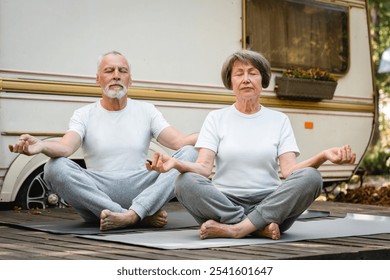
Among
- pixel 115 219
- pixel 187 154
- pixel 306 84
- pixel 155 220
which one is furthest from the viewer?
pixel 306 84

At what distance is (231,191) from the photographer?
A: 4.62 meters

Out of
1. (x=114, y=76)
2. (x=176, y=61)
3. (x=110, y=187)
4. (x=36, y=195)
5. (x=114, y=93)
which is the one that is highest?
(x=176, y=61)

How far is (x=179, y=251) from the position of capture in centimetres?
410

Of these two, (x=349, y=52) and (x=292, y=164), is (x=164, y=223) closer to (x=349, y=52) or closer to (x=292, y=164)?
(x=292, y=164)

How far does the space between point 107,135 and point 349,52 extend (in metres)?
4.35

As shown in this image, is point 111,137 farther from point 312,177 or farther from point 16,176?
point 16,176

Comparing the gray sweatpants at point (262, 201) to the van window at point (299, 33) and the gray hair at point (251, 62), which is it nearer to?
the gray hair at point (251, 62)

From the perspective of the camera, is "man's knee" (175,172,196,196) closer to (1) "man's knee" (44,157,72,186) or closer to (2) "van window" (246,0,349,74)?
(1) "man's knee" (44,157,72,186)

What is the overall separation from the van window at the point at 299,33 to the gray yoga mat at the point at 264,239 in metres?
2.77

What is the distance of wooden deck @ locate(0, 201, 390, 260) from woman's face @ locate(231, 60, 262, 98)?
813 millimetres

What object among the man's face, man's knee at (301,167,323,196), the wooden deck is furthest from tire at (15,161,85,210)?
man's knee at (301,167,323,196)

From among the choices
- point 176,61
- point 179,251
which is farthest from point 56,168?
point 176,61

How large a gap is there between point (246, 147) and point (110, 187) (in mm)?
1069

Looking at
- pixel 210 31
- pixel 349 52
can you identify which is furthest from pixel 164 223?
pixel 349 52
